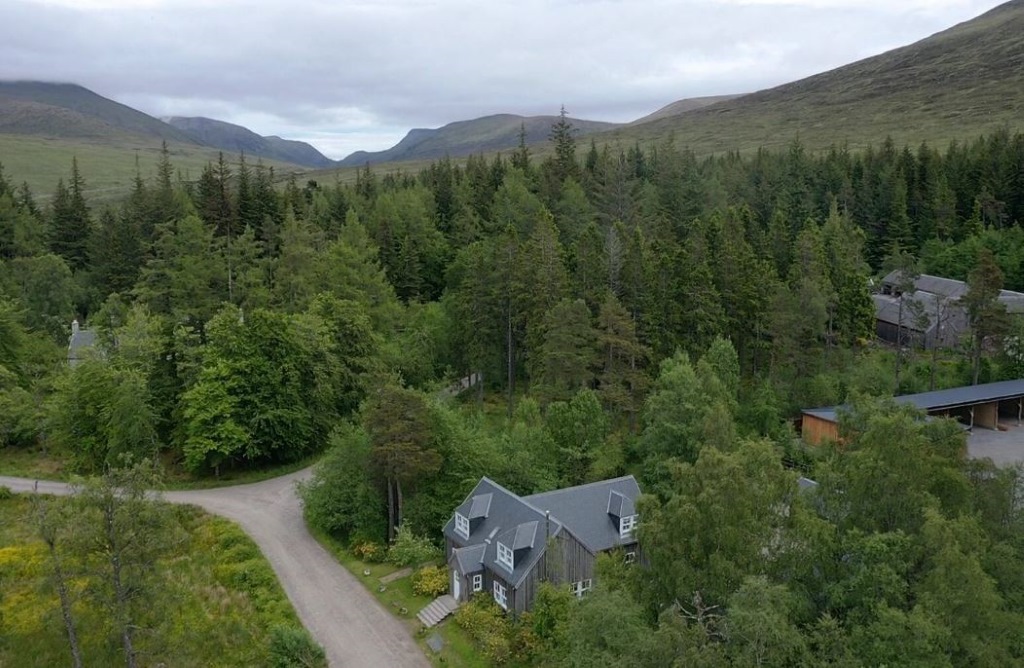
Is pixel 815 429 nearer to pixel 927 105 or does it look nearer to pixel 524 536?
pixel 524 536

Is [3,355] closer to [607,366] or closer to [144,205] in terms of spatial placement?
[144,205]

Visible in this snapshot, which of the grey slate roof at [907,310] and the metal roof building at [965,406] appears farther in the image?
the grey slate roof at [907,310]

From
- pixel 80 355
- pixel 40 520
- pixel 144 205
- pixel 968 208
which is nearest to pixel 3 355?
pixel 80 355

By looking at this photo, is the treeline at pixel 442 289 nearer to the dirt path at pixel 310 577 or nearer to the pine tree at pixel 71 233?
the pine tree at pixel 71 233

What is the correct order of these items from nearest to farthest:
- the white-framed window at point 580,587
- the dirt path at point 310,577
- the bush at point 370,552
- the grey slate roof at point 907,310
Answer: the dirt path at point 310,577, the white-framed window at point 580,587, the bush at point 370,552, the grey slate roof at point 907,310

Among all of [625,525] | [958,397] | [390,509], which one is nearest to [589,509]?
[625,525]

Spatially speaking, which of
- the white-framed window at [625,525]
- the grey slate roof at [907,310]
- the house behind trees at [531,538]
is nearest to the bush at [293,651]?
the house behind trees at [531,538]
